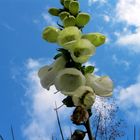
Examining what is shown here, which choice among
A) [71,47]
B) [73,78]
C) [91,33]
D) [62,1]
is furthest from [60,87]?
[62,1]

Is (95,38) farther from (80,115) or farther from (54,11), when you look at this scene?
(80,115)

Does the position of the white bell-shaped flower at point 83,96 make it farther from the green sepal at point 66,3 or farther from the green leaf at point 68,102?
the green sepal at point 66,3

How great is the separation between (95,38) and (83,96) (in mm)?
373

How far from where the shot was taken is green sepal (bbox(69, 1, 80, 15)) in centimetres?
198

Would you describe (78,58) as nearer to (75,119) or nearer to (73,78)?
(73,78)

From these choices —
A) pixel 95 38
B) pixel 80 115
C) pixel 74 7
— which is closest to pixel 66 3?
pixel 74 7

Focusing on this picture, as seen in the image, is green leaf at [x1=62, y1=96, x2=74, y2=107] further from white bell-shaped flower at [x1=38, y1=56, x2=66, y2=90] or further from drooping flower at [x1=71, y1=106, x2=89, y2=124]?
white bell-shaped flower at [x1=38, y1=56, x2=66, y2=90]

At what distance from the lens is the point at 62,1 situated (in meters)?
2.12

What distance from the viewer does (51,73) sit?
6.60 feet

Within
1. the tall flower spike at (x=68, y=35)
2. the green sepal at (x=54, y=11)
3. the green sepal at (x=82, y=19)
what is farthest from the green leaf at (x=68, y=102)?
the green sepal at (x=54, y=11)

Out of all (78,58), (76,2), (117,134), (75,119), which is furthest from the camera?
(117,134)

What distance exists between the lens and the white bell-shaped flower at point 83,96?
1.77 metres

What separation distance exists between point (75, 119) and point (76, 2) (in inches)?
23.3

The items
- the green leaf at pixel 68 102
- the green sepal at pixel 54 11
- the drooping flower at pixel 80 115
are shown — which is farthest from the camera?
the green sepal at pixel 54 11
